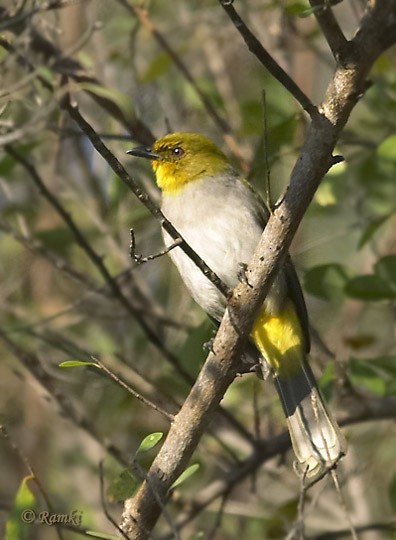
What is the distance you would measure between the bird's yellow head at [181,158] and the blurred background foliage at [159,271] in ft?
0.51

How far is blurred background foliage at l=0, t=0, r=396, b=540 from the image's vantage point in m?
4.44

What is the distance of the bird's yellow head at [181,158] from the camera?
4500 millimetres

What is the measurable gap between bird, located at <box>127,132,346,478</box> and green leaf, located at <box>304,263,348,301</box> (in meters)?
0.31

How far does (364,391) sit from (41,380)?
1.79m

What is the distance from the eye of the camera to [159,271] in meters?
6.17

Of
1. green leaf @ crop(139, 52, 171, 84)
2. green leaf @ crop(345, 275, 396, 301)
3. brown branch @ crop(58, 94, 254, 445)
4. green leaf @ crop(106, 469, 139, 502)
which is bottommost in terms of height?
green leaf @ crop(345, 275, 396, 301)

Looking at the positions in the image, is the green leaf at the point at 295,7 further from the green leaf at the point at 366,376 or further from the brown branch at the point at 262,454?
the brown branch at the point at 262,454

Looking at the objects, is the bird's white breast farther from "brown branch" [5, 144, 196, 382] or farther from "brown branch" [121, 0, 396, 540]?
"brown branch" [121, 0, 396, 540]

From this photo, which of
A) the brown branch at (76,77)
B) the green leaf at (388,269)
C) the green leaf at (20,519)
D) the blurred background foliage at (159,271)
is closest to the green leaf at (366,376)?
the blurred background foliage at (159,271)

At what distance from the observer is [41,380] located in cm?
423

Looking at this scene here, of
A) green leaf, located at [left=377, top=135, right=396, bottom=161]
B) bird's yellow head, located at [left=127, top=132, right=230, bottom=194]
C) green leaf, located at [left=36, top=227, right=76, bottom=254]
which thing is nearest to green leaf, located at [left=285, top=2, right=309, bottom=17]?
green leaf, located at [left=377, top=135, right=396, bottom=161]

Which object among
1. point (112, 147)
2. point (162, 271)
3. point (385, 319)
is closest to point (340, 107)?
point (112, 147)

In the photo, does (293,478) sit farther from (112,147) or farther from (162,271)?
(112,147)

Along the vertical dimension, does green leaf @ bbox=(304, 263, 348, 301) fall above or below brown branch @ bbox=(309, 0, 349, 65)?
below
